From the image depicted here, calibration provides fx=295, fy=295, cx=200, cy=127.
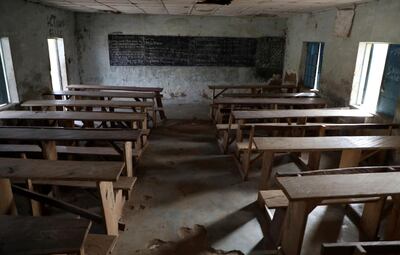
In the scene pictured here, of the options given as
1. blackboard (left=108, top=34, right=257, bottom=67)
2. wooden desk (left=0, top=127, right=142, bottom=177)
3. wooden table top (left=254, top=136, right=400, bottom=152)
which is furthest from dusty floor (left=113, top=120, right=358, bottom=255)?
blackboard (left=108, top=34, right=257, bottom=67)

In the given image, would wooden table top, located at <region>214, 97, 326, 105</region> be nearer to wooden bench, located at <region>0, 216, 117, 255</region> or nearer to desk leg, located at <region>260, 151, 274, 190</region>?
desk leg, located at <region>260, 151, 274, 190</region>

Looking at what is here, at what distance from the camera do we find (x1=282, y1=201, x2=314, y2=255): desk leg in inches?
82.0

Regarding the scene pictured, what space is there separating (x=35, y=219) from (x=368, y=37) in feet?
15.8

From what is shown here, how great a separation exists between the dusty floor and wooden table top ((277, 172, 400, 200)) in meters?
0.76

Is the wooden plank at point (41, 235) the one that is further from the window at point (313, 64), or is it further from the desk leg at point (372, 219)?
the window at point (313, 64)

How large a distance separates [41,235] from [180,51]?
24.0ft

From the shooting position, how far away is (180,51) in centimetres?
835

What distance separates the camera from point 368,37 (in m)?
4.46

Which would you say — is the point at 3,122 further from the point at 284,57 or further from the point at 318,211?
the point at 284,57

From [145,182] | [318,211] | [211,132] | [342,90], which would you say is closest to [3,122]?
[145,182]

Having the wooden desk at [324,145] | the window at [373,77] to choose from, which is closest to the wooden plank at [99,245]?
the wooden desk at [324,145]

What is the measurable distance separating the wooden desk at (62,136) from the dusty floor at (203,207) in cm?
56

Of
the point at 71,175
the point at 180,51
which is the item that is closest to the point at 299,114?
the point at 71,175

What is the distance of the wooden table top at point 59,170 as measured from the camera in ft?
7.11
